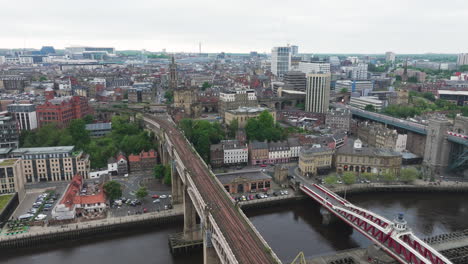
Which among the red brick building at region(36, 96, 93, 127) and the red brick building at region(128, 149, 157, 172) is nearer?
the red brick building at region(128, 149, 157, 172)

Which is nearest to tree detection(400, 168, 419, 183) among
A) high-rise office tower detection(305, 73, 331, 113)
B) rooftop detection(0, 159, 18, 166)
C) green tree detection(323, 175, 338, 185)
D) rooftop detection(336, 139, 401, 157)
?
rooftop detection(336, 139, 401, 157)

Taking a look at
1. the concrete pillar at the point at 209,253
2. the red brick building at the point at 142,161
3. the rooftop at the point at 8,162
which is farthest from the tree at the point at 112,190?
the concrete pillar at the point at 209,253

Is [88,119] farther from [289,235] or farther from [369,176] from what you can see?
[369,176]

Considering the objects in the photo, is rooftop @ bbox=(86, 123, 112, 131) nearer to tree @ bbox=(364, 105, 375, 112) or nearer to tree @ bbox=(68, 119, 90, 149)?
tree @ bbox=(68, 119, 90, 149)

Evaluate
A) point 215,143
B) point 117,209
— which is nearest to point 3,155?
point 117,209

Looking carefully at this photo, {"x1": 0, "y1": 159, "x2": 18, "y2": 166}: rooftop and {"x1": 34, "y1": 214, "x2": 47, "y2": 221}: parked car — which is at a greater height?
{"x1": 0, "y1": 159, "x2": 18, "y2": 166}: rooftop

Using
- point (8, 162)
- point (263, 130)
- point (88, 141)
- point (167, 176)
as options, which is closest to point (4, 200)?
point (8, 162)

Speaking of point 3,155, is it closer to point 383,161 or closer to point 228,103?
point 228,103
